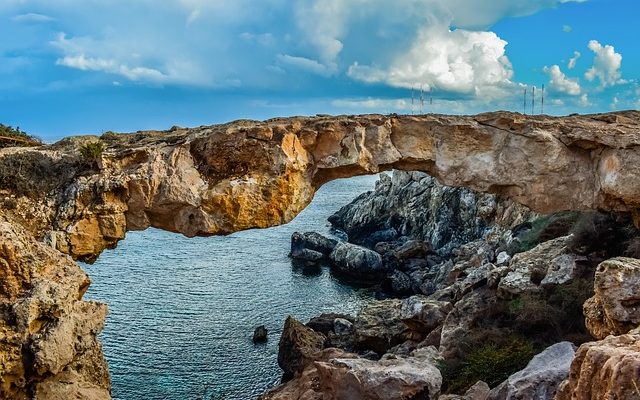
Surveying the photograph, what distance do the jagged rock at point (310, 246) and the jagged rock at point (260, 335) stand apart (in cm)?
1464

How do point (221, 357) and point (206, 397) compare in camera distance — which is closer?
point (206, 397)

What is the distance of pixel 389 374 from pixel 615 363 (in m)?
6.91

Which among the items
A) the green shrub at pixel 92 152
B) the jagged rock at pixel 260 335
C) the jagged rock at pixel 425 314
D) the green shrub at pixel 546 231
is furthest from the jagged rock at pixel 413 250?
the green shrub at pixel 92 152

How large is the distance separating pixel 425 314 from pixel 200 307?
13151 mm

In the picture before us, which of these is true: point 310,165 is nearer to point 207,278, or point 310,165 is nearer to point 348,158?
point 348,158

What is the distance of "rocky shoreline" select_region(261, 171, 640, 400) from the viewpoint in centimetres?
989

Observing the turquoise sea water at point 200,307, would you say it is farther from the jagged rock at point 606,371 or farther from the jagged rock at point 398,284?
the jagged rock at point 606,371

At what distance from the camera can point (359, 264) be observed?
3731 centimetres

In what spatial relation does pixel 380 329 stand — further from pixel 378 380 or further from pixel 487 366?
pixel 378 380

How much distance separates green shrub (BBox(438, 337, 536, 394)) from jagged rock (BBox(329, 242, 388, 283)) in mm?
21362

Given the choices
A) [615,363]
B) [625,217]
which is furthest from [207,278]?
[615,363]

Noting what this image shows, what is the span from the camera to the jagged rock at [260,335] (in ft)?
81.3

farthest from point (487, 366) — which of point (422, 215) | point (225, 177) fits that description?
point (422, 215)

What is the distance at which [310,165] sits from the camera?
1467 centimetres
